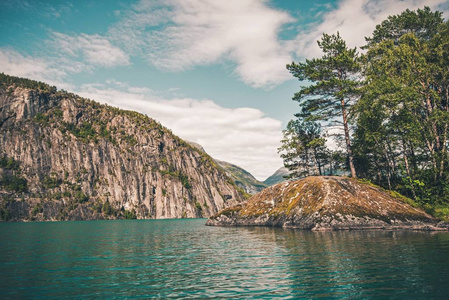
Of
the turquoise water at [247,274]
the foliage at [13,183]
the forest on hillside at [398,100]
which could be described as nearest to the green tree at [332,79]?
the forest on hillside at [398,100]

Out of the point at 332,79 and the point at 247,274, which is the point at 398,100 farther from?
the point at 247,274

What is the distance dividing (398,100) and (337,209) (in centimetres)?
1656

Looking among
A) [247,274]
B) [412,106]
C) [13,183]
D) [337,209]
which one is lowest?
[247,274]

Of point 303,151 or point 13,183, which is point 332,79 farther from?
point 13,183

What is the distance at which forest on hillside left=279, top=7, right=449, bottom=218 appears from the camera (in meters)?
37.1

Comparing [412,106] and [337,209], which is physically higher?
[412,106]

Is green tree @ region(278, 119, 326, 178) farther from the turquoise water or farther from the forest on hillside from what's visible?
the turquoise water

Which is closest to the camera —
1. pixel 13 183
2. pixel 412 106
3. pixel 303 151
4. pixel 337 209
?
pixel 337 209

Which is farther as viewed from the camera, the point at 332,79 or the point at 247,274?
the point at 332,79

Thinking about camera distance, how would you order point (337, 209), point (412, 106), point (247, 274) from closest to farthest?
point (247, 274), point (337, 209), point (412, 106)

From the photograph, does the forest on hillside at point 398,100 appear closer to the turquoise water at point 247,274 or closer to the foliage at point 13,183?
the turquoise water at point 247,274

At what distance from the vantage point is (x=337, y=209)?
36.1m

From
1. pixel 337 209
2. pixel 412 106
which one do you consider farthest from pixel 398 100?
pixel 337 209

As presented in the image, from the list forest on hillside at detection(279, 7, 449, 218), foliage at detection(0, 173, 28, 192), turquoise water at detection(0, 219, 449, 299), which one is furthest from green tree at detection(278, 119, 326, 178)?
foliage at detection(0, 173, 28, 192)
